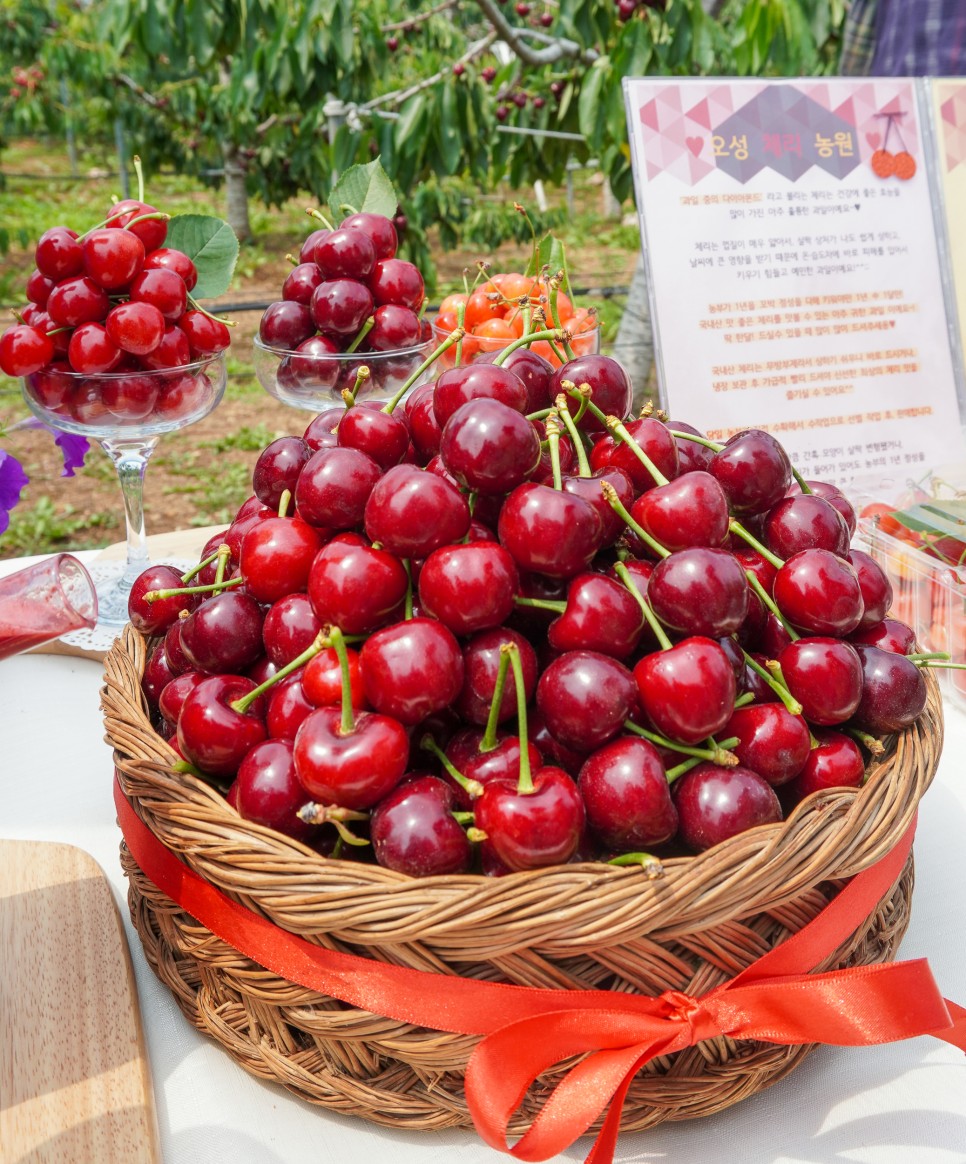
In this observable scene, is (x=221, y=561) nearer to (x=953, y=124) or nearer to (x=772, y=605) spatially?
(x=772, y=605)

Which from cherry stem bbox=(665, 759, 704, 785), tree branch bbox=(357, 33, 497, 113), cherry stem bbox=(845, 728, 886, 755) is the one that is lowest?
cherry stem bbox=(845, 728, 886, 755)

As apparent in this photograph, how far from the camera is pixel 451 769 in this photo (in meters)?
0.61

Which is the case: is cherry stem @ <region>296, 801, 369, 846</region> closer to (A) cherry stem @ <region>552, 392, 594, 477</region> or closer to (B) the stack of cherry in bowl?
(A) cherry stem @ <region>552, 392, 594, 477</region>

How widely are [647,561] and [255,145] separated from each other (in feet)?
18.4

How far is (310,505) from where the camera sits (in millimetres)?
684

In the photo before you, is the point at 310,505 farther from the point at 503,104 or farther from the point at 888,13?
the point at 503,104

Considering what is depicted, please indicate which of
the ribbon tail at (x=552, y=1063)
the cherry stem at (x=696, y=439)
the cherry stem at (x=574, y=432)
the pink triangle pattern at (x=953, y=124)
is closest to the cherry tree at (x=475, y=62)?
the pink triangle pattern at (x=953, y=124)

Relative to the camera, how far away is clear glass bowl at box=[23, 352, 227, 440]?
111 cm

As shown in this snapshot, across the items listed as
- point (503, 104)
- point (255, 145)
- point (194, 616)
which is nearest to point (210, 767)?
point (194, 616)

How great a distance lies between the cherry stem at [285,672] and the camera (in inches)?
23.9

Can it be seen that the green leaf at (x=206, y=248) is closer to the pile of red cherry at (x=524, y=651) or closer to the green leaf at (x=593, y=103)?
the pile of red cherry at (x=524, y=651)

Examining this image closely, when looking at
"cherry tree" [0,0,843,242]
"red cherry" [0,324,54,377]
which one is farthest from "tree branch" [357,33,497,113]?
"red cherry" [0,324,54,377]

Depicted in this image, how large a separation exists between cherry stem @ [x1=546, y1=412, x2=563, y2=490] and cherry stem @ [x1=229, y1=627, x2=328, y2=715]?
0.58 feet

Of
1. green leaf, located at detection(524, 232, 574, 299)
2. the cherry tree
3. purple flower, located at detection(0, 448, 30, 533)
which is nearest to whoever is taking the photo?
purple flower, located at detection(0, 448, 30, 533)
